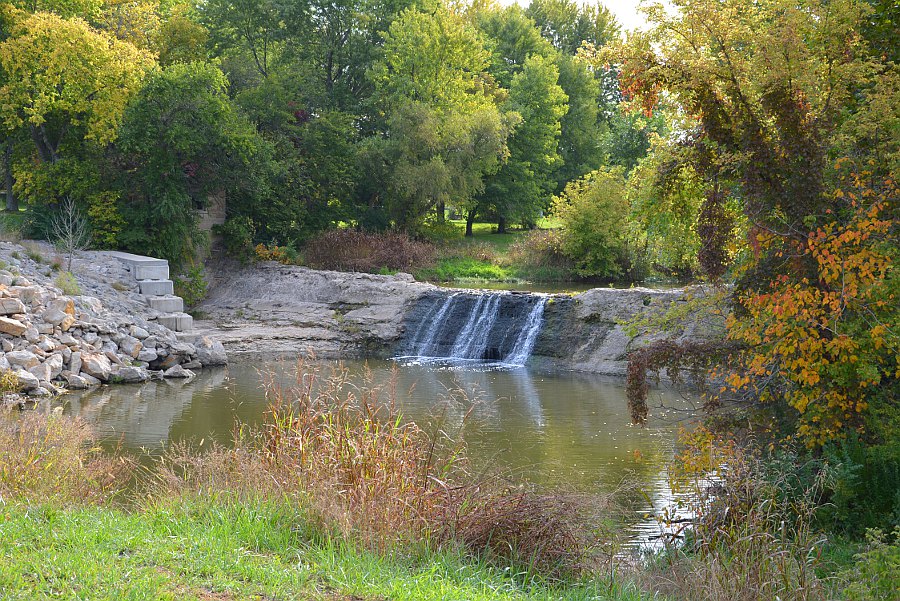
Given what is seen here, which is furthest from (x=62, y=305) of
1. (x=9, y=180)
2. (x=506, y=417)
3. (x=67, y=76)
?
(x=9, y=180)

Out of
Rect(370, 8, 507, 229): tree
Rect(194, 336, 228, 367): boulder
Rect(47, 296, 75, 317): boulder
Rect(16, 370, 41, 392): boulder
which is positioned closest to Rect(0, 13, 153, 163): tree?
Rect(194, 336, 228, 367): boulder

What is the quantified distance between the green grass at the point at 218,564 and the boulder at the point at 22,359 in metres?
9.54

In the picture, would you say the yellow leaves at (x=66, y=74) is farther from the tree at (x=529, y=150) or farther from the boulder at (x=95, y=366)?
the tree at (x=529, y=150)

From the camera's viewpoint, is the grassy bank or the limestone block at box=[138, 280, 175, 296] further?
the limestone block at box=[138, 280, 175, 296]

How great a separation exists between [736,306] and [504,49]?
37.2 m

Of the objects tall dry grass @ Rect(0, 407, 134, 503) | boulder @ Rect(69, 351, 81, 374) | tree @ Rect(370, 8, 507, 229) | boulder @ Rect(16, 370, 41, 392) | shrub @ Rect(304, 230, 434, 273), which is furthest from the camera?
tree @ Rect(370, 8, 507, 229)

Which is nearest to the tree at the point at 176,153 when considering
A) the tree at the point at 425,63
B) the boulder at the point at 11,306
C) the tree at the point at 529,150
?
the boulder at the point at 11,306

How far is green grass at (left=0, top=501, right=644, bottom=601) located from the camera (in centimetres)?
440

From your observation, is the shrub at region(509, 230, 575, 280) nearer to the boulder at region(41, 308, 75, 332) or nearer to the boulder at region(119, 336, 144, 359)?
the boulder at region(119, 336, 144, 359)

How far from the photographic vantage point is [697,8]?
8633mm

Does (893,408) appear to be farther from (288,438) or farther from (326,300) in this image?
(326,300)

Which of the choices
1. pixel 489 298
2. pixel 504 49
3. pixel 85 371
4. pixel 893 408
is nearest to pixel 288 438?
pixel 893 408

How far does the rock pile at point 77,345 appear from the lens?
1466 cm

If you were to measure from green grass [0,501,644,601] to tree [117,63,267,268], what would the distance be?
60.0 ft
